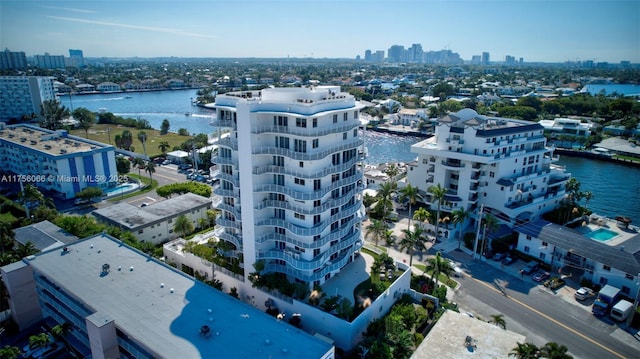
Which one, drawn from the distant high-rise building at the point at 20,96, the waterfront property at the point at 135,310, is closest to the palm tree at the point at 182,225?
the waterfront property at the point at 135,310

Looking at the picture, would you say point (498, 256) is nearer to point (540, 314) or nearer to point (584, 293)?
point (584, 293)

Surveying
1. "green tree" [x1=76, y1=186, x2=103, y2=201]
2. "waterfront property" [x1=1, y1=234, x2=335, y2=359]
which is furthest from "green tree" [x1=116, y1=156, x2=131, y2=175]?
"waterfront property" [x1=1, y1=234, x2=335, y2=359]

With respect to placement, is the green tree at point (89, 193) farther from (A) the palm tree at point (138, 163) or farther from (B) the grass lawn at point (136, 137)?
(B) the grass lawn at point (136, 137)

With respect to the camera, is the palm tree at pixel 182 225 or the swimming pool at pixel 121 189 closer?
the palm tree at pixel 182 225

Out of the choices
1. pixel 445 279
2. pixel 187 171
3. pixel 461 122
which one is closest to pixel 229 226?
pixel 445 279

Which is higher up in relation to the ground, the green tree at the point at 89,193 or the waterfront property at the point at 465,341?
the green tree at the point at 89,193

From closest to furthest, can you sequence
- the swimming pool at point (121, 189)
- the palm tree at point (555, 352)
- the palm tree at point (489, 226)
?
the palm tree at point (555, 352) < the palm tree at point (489, 226) < the swimming pool at point (121, 189)

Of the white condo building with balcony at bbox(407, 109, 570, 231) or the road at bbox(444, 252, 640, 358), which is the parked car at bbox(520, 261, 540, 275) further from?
the white condo building with balcony at bbox(407, 109, 570, 231)
